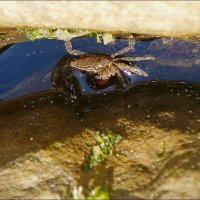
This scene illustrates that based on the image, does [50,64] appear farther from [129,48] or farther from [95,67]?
[129,48]

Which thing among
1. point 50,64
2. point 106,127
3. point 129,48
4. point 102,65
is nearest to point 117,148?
point 106,127

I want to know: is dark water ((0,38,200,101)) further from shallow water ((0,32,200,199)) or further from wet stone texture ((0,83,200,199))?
wet stone texture ((0,83,200,199))

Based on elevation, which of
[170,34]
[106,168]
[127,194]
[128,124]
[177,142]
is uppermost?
[170,34]

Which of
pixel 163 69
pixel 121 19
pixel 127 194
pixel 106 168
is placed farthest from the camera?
pixel 163 69

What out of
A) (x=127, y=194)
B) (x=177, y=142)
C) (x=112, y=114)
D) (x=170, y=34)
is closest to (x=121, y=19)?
(x=170, y=34)

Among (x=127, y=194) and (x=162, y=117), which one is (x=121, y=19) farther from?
(x=127, y=194)

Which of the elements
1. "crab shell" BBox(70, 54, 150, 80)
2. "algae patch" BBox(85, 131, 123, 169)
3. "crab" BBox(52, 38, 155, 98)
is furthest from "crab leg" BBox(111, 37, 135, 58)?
"algae patch" BBox(85, 131, 123, 169)
